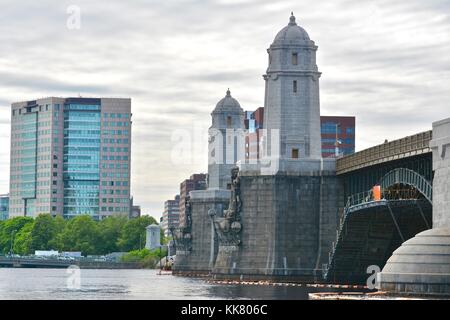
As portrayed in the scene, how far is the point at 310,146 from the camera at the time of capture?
156 m

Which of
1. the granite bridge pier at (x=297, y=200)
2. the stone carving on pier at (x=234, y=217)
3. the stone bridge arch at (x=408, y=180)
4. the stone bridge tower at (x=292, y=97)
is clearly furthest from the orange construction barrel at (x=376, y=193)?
the stone carving on pier at (x=234, y=217)

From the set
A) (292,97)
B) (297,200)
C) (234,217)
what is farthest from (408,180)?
(234,217)

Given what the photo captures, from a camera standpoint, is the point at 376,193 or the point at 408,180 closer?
the point at 408,180

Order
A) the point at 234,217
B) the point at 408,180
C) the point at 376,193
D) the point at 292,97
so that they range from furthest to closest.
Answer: the point at 234,217, the point at 292,97, the point at 376,193, the point at 408,180

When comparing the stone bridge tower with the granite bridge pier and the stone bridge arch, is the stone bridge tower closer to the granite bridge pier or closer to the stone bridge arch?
the granite bridge pier

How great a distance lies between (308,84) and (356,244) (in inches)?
771

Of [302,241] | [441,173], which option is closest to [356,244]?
[302,241]

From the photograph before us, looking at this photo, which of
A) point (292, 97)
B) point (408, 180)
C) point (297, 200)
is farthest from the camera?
point (297, 200)

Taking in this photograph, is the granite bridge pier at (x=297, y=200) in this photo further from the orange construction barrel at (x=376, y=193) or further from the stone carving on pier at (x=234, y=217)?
the orange construction barrel at (x=376, y=193)

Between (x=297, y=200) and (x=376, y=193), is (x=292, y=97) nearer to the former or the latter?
(x=297, y=200)

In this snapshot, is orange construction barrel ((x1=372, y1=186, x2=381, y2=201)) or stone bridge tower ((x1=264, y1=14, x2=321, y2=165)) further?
stone bridge tower ((x1=264, y1=14, x2=321, y2=165))

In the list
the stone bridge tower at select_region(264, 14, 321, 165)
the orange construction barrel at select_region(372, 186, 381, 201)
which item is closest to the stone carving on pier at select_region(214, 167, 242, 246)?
the stone bridge tower at select_region(264, 14, 321, 165)
